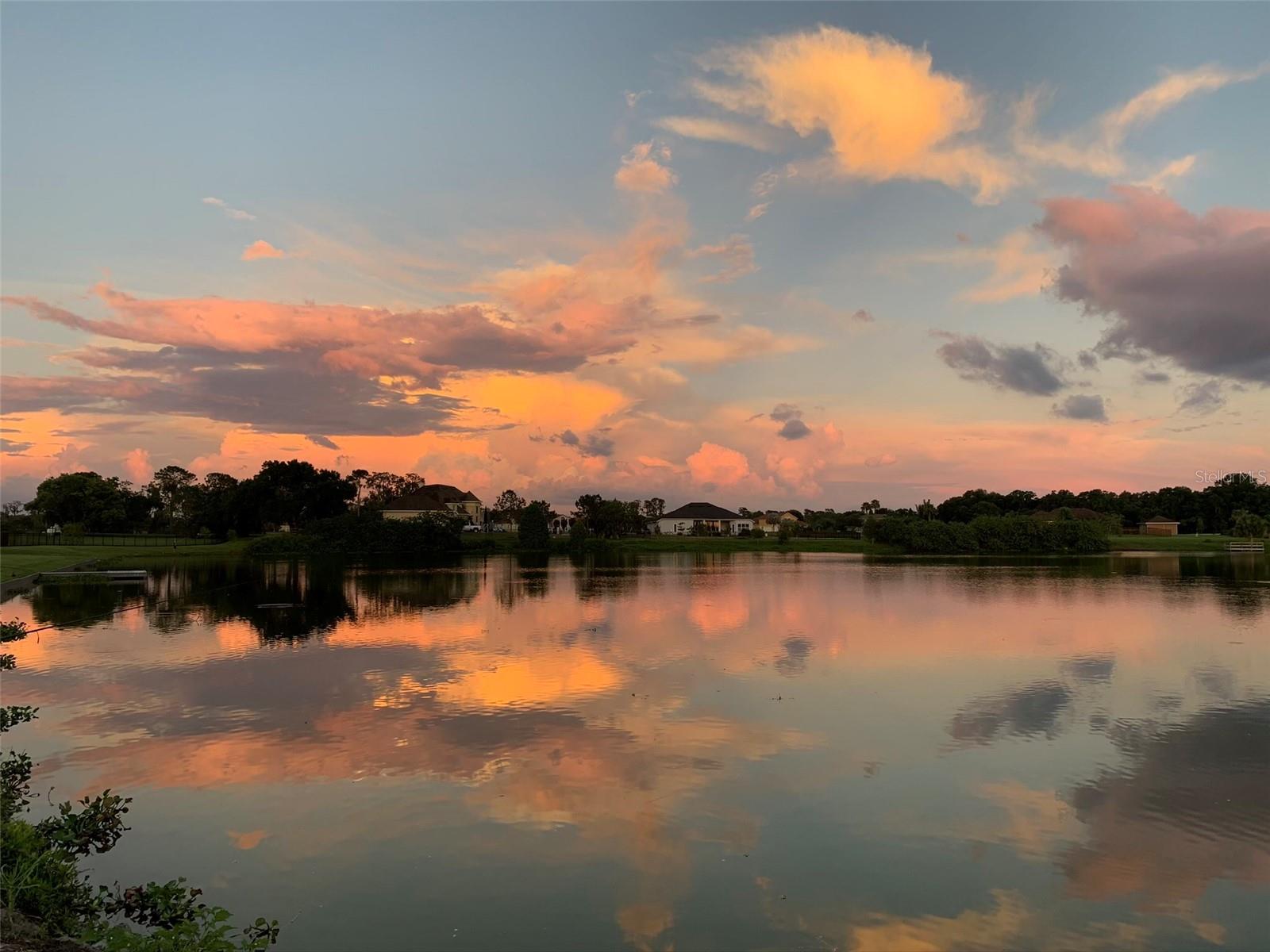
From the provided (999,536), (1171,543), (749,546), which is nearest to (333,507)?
(749,546)

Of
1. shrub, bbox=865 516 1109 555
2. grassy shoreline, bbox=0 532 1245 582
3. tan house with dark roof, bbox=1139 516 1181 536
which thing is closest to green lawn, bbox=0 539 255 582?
grassy shoreline, bbox=0 532 1245 582

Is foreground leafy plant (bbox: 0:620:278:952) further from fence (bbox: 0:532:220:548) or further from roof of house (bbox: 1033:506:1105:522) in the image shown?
roof of house (bbox: 1033:506:1105:522)

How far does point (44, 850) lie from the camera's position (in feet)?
35.0

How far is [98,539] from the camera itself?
403 feet

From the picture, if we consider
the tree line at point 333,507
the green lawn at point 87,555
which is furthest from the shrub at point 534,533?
the green lawn at point 87,555

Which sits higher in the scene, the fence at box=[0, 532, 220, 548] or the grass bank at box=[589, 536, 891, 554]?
the fence at box=[0, 532, 220, 548]

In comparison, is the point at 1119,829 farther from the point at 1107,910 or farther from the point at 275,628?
the point at 275,628

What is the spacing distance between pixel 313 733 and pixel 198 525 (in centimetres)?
12619

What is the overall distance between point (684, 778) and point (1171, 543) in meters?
160

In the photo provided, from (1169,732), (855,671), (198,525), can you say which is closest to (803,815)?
(1169,732)

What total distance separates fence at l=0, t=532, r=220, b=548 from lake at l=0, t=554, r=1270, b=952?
9295 centimetres

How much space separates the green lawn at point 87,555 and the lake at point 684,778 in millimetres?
41027

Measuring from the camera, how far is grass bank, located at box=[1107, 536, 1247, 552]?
131625 mm

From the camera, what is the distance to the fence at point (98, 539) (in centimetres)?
11006
